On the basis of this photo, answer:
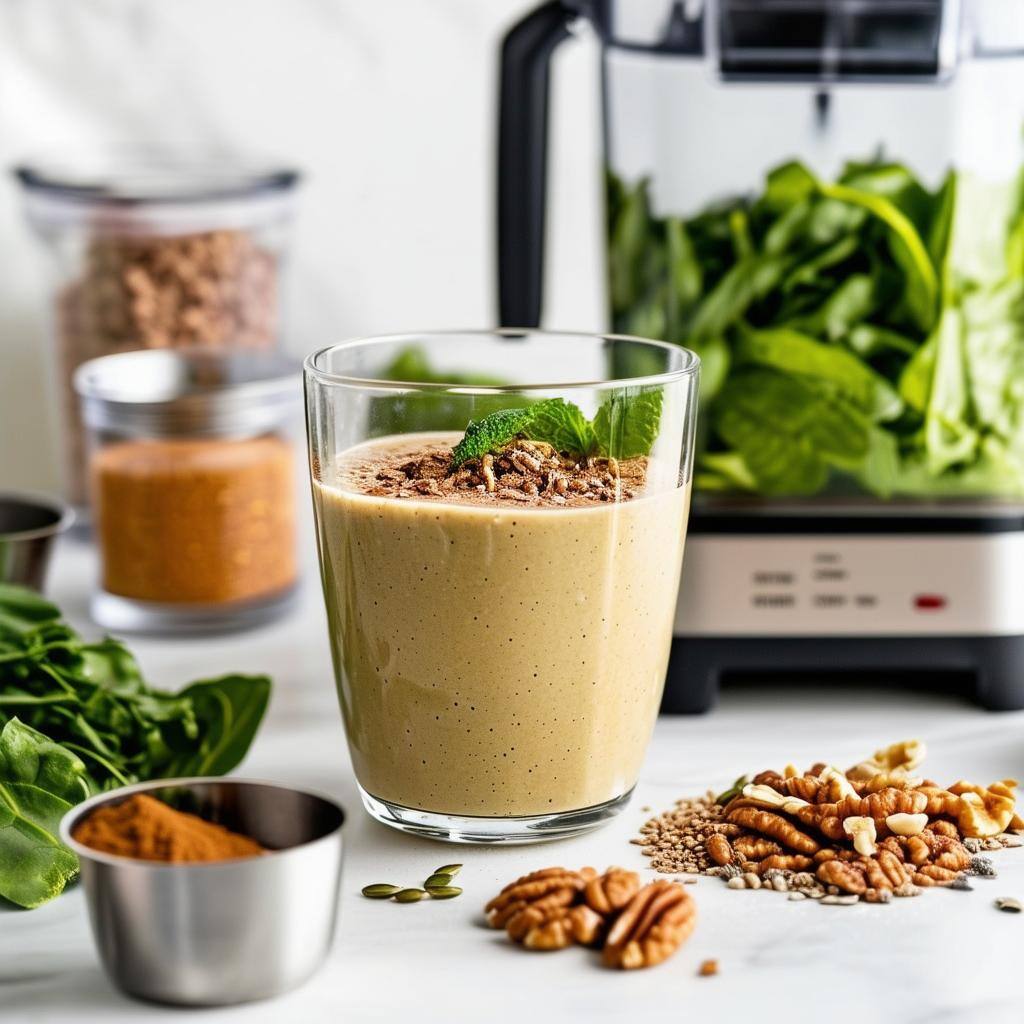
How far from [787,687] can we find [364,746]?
36 centimetres

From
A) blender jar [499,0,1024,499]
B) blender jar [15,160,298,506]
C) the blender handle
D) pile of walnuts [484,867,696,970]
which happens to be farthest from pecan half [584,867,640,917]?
blender jar [15,160,298,506]

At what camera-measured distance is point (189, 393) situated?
4.11 ft

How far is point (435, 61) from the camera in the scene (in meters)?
1.51

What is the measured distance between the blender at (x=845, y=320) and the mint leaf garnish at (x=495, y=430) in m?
0.26

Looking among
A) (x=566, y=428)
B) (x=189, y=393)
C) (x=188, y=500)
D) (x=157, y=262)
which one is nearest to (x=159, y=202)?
(x=157, y=262)

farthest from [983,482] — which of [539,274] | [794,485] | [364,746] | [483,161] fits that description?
[483,161]

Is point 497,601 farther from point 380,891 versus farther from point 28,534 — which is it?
point 28,534

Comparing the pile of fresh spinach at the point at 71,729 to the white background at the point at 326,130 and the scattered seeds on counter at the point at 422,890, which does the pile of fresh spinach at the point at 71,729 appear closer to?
the scattered seeds on counter at the point at 422,890

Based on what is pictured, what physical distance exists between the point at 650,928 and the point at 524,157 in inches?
21.5

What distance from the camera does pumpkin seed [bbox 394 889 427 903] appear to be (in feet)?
2.47

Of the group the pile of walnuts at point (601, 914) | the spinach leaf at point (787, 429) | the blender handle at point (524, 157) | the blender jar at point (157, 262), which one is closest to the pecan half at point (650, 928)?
the pile of walnuts at point (601, 914)

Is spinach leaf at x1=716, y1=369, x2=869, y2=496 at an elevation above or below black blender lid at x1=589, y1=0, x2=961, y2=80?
below

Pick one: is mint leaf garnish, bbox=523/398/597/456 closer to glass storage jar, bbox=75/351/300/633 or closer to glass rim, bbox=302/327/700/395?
glass rim, bbox=302/327/700/395

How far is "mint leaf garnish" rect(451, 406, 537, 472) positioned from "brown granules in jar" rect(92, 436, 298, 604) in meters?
0.45
